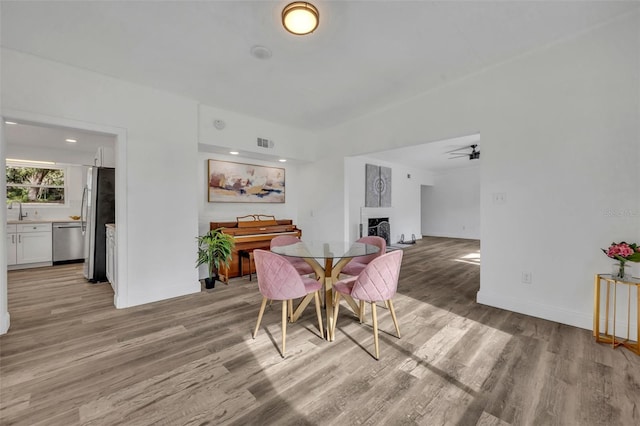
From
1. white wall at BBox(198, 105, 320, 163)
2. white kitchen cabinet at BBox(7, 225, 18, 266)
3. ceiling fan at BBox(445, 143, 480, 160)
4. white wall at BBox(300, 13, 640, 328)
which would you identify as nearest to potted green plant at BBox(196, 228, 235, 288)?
white wall at BBox(198, 105, 320, 163)

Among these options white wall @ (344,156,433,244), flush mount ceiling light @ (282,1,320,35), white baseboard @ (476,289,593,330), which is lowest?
white baseboard @ (476,289,593,330)

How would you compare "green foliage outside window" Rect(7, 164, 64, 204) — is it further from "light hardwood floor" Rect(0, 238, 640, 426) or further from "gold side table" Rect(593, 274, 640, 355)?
"gold side table" Rect(593, 274, 640, 355)

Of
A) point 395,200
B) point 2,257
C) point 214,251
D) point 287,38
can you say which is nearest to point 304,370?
point 214,251

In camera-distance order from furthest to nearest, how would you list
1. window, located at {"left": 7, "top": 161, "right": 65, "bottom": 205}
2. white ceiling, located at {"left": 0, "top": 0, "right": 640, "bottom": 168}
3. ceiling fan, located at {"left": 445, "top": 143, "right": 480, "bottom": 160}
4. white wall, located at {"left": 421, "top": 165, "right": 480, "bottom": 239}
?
white wall, located at {"left": 421, "top": 165, "right": 480, "bottom": 239}, ceiling fan, located at {"left": 445, "top": 143, "right": 480, "bottom": 160}, window, located at {"left": 7, "top": 161, "right": 65, "bottom": 205}, white ceiling, located at {"left": 0, "top": 0, "right": 640, "bottom": 168}

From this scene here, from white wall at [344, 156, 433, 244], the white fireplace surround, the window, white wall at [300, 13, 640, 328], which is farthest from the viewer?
the white fireplace surround

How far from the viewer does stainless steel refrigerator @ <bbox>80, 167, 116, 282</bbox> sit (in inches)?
164

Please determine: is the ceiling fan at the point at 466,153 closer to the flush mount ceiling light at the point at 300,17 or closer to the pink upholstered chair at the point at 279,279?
the flush mount ceiling light at the point at 300,17

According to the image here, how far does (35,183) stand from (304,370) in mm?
7230

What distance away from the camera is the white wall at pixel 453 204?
930cm

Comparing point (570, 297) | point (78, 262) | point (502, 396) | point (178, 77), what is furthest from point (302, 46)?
point (78, 262)

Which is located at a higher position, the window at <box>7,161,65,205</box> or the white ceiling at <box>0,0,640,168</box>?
the white ceiling at <box>0,0,640,168</box>

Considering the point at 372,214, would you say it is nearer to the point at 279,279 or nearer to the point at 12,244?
the point at 279,279

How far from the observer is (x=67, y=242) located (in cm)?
539

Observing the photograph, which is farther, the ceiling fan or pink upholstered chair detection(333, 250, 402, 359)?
the ceiling fan
